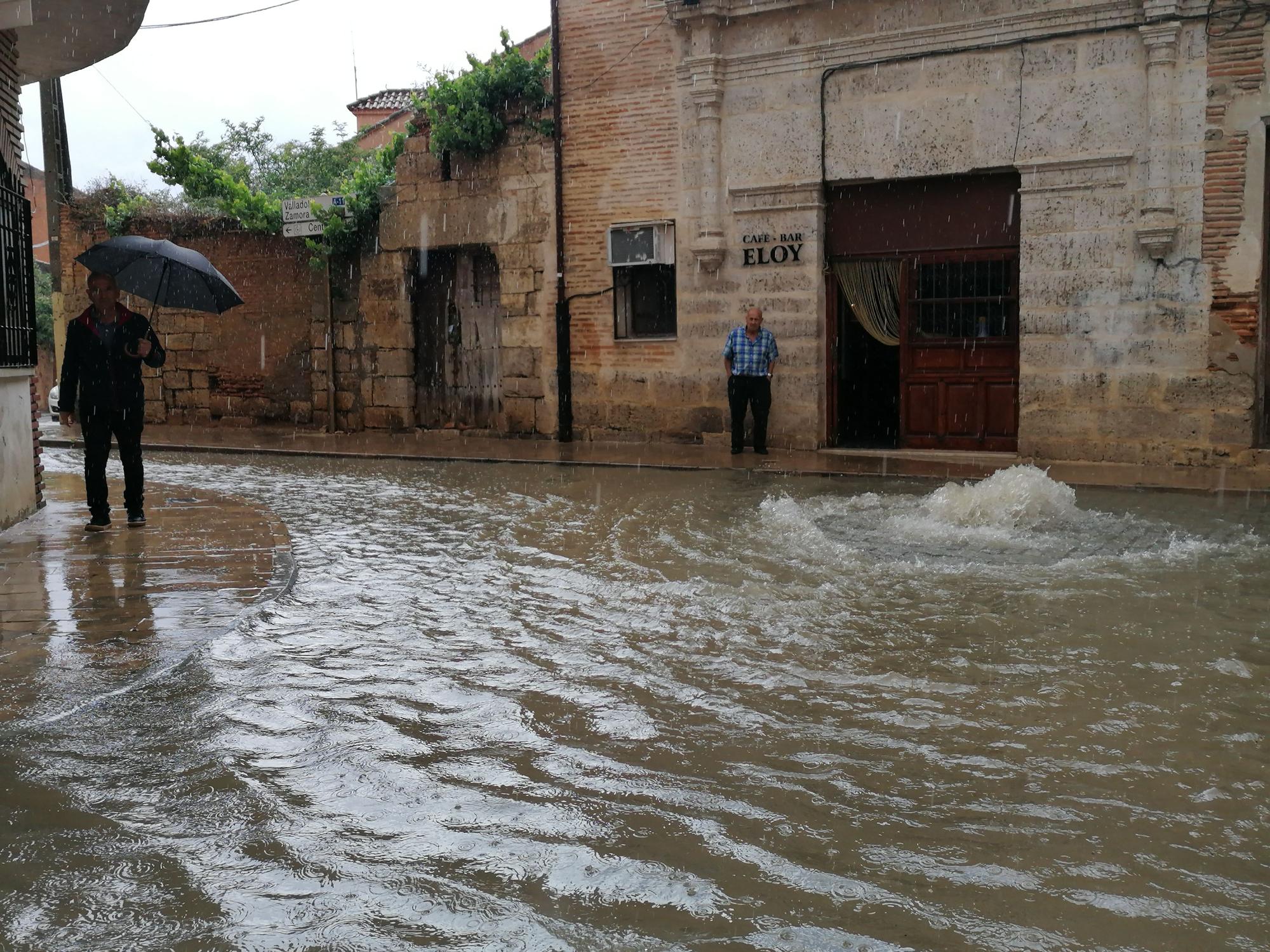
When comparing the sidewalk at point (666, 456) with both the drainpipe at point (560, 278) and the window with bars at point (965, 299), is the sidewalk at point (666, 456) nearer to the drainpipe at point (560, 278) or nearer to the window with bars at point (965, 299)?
the drainpipe at point (560, 278)

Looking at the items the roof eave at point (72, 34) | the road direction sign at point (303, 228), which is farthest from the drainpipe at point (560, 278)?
the roof eave at point (72, 34)

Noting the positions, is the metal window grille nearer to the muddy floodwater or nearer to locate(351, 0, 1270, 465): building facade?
the muddy floodwater

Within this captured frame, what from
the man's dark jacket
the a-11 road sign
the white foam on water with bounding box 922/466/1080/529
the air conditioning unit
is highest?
the a-11 road sign

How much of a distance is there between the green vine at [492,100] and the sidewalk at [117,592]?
8.80 meters

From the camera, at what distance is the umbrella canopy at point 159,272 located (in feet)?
32.7

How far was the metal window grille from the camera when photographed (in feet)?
31.4

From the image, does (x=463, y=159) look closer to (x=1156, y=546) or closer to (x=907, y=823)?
(x=1156, y=546)

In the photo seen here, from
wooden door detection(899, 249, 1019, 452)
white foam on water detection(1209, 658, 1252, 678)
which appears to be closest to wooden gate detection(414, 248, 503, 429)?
wooden door detection(899, 249, 1019, 452)

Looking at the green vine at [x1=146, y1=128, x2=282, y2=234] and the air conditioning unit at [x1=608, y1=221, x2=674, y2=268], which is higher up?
the green vine at [x1=146, y1=128, x2=282, y2=234]

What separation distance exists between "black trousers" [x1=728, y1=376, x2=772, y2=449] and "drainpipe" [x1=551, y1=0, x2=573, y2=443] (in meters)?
2.95

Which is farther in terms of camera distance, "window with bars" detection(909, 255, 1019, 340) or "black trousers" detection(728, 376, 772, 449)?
"black trousers" detection(728, 376, 772, 449)

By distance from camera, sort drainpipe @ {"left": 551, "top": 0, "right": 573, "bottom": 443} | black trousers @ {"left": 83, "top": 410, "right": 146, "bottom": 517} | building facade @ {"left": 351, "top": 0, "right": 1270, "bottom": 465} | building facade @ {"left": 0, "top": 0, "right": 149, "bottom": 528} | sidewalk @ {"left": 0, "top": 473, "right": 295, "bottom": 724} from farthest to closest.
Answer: drainpipe @ {"left": 551, "top": 0, "right": 573, "bottom": 443}
building facade @ {"left": 351, "top": 0, "right": 1270, "bottom": 465}
building facade @ {"left": 0, "top": 0, "right": 149, "bottom": 528}
black trousers @ {"left": 83, "top": 410, "right": 146, "bottom": 517}
sidewalk @ {"left": 0, "top": 473, "right": 295, "bottom": 724}

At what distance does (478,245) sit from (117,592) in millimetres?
12300

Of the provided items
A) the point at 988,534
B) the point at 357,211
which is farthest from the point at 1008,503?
the point at 357,211
